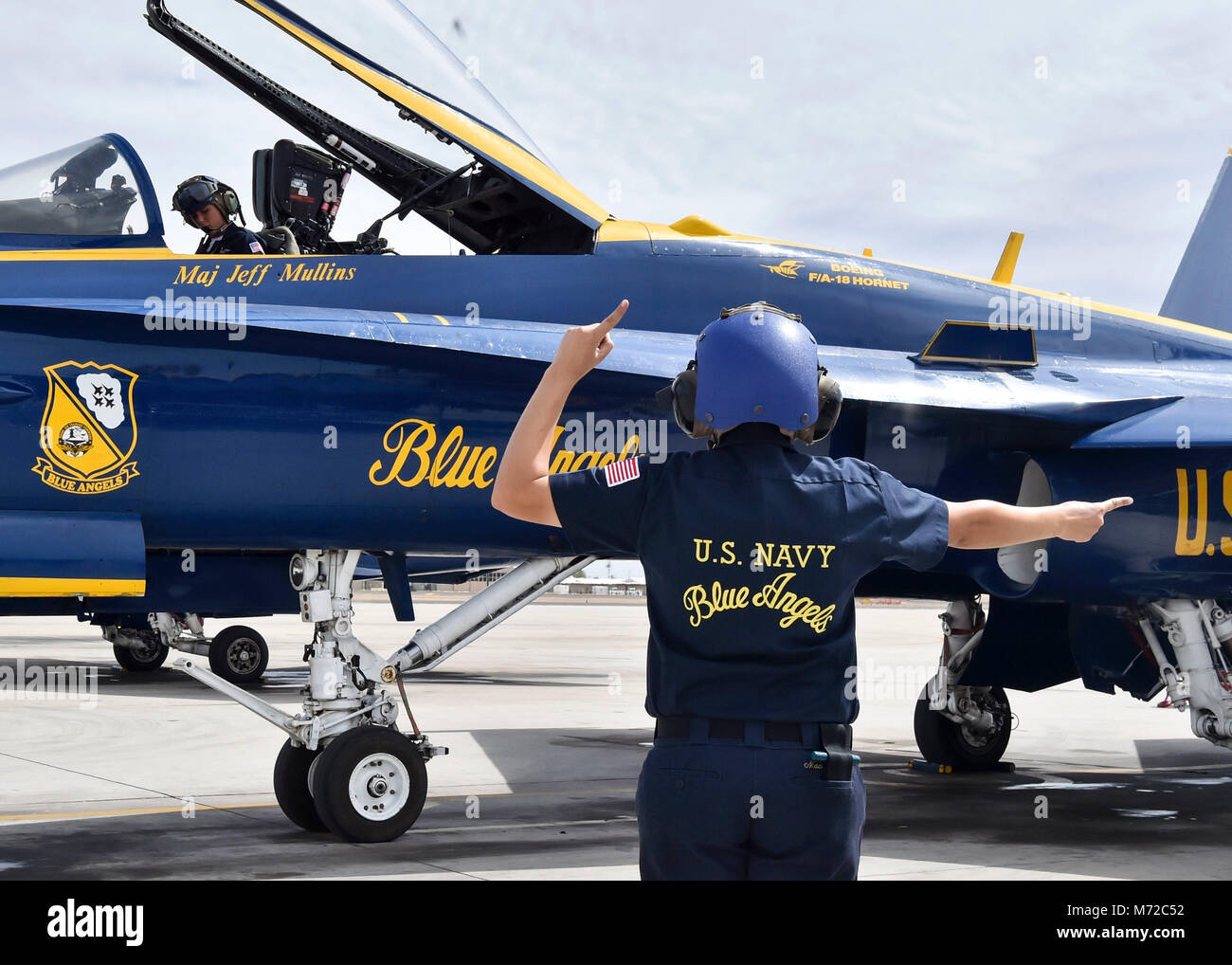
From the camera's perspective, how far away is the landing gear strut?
970 centimetres

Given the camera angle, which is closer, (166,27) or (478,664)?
(166,27)

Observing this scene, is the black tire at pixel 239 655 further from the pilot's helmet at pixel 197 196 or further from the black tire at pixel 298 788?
the pilot's helmet at pixel 197 196

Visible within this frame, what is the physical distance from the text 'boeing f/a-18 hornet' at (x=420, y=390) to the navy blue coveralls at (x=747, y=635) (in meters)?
3.61

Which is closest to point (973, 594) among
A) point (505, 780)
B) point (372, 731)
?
point (505, 780)

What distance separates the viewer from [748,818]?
2.33 metres

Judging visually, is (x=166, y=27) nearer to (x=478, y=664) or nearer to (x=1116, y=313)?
(x=1116, y=313)

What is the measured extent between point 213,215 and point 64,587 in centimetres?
228

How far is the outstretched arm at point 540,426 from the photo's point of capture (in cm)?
240

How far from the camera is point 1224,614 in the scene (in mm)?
7363

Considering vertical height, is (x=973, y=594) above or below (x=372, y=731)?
above

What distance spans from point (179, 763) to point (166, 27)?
5707 millimetres

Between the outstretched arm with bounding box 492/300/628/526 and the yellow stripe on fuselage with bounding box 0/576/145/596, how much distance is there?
11.8ft

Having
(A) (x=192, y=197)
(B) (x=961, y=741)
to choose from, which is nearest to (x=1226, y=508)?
(B) (x=961, y=741)
